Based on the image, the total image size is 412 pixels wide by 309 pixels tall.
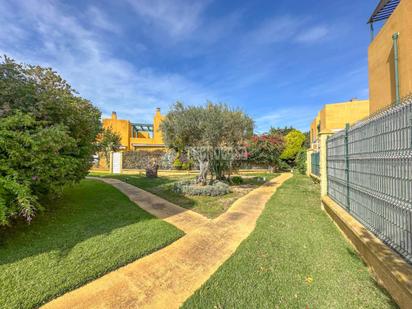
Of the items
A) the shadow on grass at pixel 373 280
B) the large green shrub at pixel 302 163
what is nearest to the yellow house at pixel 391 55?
the shadow on grass at pixel 373 280

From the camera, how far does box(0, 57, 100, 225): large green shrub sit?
334cm

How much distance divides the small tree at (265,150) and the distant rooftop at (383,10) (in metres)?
11.7

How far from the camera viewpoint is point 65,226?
4.69 m

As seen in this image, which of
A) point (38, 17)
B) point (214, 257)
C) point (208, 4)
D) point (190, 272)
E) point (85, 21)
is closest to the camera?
point (190, 272)

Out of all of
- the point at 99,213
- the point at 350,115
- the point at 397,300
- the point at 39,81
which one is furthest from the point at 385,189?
the point at 350,115

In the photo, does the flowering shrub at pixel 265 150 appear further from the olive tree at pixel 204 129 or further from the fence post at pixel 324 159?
the fence post at pixel 324 159

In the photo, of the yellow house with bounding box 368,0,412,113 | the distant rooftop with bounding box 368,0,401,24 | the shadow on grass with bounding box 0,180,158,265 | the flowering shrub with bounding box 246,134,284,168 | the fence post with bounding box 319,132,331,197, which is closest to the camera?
the shadow on grass with bounding box 0,180,158,265

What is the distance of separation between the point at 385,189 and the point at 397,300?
1.31m

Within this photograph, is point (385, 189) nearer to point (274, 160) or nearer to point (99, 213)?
point (99, 213)

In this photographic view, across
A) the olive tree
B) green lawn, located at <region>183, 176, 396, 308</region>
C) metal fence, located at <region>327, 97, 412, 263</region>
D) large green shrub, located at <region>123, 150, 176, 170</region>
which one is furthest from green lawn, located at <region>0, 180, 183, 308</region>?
large green shrub, located at <region>123, 150, 176, 170</region>

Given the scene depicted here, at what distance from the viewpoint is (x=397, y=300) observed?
7.35 feet

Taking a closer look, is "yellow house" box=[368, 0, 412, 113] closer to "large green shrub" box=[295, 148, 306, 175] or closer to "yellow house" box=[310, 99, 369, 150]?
"yellow house" box=[310, 99, 369, 150]

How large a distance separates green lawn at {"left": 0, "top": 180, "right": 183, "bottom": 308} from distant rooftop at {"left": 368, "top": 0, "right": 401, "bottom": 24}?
11459 millimetres

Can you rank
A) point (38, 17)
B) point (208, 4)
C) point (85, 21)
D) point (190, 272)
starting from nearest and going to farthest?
point (190, 272)
point (38, 17)
point (85, 21)
point (208, 4)
